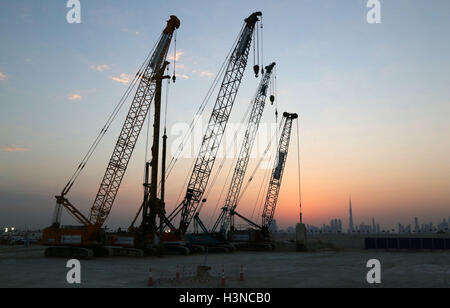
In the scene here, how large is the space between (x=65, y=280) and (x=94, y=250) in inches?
882

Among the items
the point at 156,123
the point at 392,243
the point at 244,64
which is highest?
the point at 244,64

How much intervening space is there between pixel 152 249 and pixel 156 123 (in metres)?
17.4

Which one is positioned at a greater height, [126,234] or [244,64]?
[244,64]

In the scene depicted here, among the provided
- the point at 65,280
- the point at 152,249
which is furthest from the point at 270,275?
the point at 152,249

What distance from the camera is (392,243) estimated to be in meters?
62.8

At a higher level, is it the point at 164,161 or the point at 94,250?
the point at 164,161
